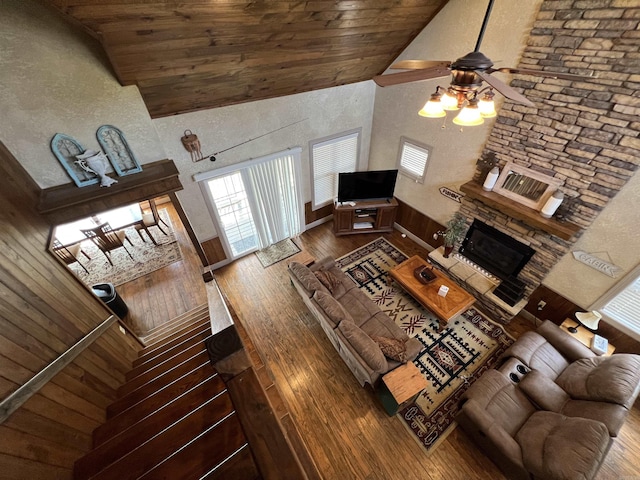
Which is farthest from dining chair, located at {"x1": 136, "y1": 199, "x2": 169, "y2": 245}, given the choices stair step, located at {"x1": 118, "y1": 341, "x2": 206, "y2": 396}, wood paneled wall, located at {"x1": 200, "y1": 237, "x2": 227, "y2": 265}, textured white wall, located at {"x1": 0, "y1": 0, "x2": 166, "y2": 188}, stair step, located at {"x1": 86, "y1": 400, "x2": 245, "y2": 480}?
stair step, located at {"x1": 86, "y1": 400, "x2": 245, "y2": 480}

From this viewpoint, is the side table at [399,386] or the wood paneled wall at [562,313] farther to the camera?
the wood paneled wall at [562,313]

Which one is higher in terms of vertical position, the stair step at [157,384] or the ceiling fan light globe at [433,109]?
the ceiling fan light globe at [433,109]

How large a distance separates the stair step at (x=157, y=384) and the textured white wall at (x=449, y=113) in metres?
4.35

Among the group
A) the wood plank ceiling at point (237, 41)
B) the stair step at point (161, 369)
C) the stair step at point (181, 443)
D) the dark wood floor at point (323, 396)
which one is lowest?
the dark wood floor at point (323, 396)

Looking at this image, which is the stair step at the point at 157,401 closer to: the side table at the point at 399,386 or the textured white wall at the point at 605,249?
the side table at the point at 399,386

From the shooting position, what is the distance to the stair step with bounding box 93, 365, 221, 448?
187cm

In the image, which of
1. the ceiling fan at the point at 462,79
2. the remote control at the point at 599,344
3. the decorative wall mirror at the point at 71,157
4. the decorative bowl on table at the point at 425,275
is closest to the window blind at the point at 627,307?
the remote control at the point at 599,344

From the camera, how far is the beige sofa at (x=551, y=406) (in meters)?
2.14

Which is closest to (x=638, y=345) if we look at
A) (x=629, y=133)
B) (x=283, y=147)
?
(x=629, y=133)

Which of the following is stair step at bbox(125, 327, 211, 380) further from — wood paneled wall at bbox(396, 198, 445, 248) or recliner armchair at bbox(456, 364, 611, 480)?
wood paneled wall at bbox(396, 198, 445, 248)

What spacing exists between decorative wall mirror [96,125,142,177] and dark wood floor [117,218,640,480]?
236cm

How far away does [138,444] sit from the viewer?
1.62 meters

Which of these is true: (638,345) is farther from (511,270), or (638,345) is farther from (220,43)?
(220,43)

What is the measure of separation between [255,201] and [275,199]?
41 centimetres
